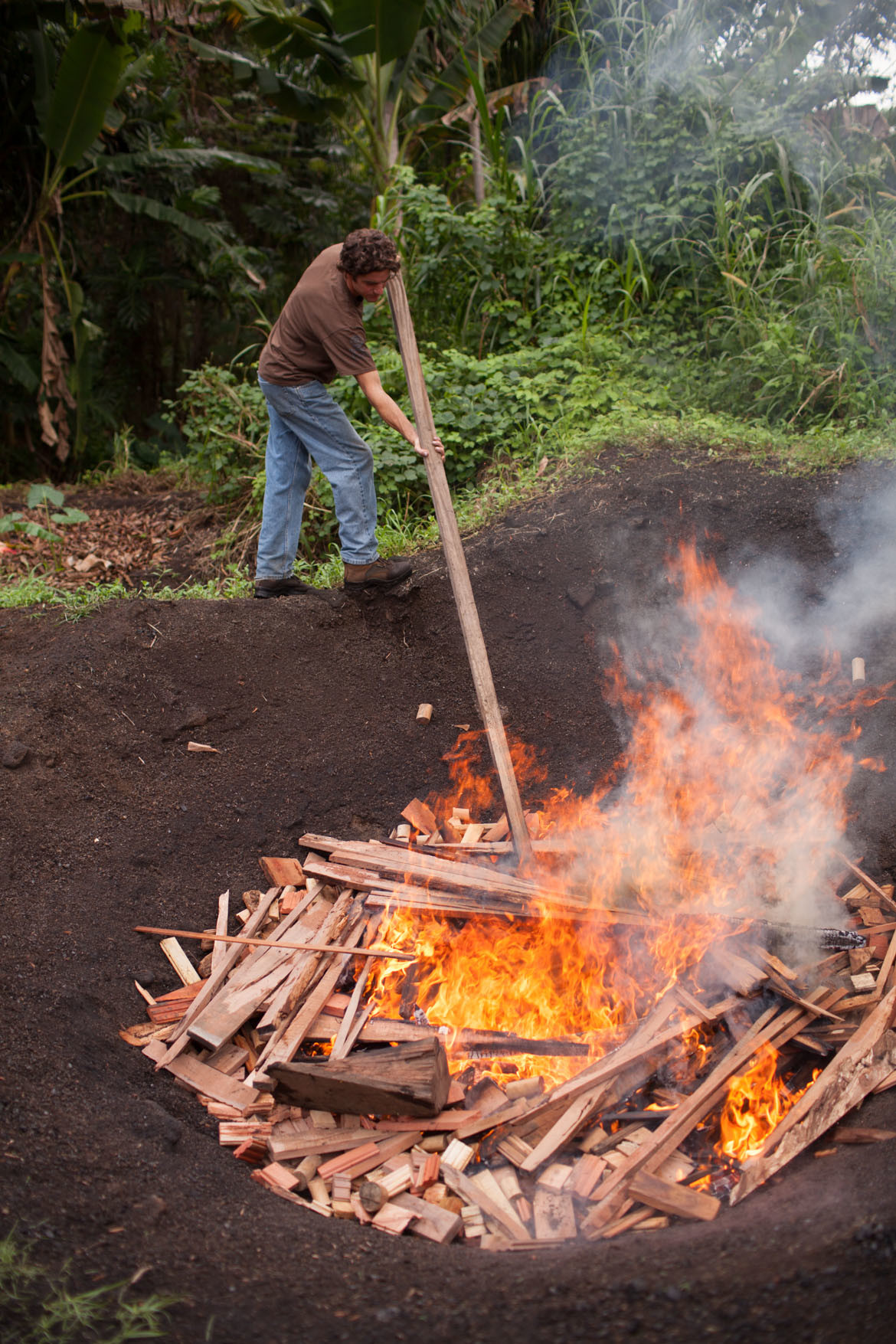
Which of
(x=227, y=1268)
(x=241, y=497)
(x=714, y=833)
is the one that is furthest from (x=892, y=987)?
(x=241, y=497)

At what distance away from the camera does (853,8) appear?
→ 7.93 metres

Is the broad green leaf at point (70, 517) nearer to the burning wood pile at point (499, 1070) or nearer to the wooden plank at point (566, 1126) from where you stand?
the burning wood pile at point (499, 1070)

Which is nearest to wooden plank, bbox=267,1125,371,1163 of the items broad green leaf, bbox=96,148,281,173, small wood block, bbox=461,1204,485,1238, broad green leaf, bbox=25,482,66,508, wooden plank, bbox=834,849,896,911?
small wood block, bbox=461,1204,485,1238

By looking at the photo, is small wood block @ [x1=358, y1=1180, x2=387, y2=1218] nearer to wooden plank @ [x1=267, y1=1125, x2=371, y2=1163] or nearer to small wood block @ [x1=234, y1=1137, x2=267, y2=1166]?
wooden plank @ [x1=267, y1=1125, x2=371, y2=1163]

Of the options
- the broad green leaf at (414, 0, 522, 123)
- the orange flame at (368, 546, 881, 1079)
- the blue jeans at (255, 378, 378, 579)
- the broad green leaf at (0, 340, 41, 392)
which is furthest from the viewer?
the broad green leaf at (0, 340, 41, 392)

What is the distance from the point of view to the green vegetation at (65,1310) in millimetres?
2018

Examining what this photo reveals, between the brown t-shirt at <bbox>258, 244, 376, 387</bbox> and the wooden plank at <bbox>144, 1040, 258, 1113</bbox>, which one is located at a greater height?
the brown t-shirt at <bbox>258, 244, 376, 387</bbox>

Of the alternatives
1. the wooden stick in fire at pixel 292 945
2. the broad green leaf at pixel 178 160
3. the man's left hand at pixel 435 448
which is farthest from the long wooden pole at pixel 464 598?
the broad green leaf at pixel 178 160

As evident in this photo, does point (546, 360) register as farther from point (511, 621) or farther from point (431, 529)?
point (511, 621)

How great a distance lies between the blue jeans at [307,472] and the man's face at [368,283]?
59 cm

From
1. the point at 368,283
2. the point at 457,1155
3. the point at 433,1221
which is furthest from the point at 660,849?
the point at 368,283

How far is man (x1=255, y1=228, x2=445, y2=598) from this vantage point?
4.55m

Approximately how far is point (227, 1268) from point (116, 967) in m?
1.49

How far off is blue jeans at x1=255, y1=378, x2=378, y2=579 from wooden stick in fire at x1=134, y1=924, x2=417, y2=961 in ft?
7.61
